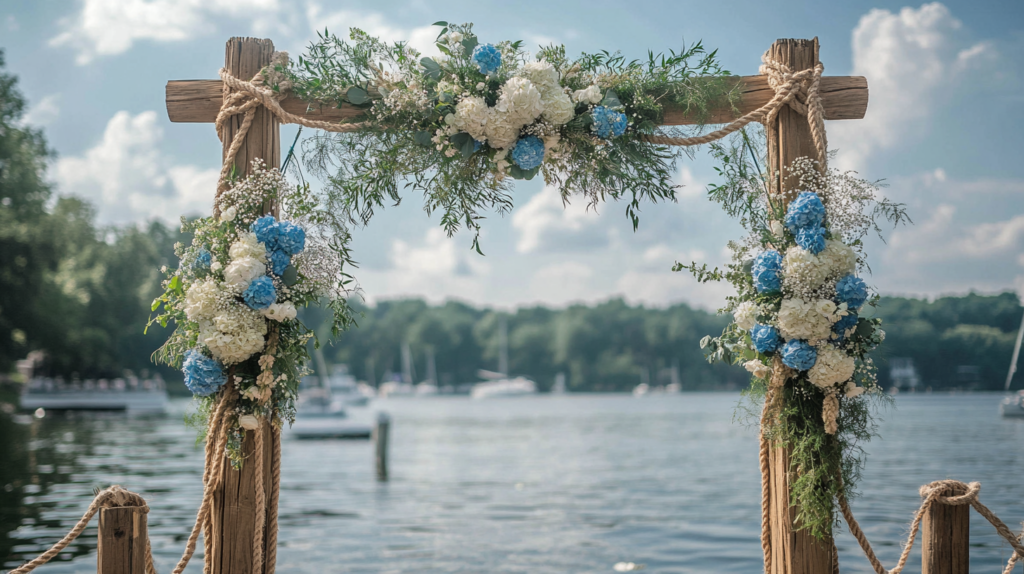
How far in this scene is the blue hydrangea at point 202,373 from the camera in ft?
10.0

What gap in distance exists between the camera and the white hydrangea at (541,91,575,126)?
3.20 m

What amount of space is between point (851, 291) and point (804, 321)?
0.21 meters

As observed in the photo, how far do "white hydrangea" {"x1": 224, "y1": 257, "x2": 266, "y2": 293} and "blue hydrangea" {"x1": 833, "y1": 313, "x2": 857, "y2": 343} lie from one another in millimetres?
2255

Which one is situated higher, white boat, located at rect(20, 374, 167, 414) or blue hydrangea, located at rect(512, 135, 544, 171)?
blue hydrangea, located at rect(512, 135, 544, 171)

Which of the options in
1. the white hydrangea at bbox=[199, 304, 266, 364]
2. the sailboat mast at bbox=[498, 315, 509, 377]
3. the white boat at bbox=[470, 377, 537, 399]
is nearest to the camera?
the white hydrangea at bbox=[199, 304, 266, 364]

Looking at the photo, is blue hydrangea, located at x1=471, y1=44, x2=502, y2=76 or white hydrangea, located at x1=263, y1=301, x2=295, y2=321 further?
Answer: blue hydrangea, located at x1=471, y1=44, x2=502, y2=76

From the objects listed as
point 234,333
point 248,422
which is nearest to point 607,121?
point 234,333

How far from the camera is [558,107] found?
10.5 feet

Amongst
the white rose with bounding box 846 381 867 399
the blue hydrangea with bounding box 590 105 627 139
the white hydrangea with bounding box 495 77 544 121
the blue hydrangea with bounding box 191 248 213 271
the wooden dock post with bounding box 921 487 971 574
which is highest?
the white hydrangea with bounding box 495 77 544 121

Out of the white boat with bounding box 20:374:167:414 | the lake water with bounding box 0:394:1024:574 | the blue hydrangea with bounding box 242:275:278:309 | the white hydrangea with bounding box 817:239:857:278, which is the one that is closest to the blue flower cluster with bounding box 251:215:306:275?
the blue hydrangea with bounding box 242:275:278:309

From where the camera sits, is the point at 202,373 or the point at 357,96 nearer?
the point at 202,373

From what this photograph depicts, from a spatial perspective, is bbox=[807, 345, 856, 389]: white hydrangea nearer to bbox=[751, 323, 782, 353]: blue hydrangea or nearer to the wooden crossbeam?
bbox=[751, 323, 782, 353]: blue hydrangea

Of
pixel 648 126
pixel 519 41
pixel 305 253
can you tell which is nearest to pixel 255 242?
pixel 305 253

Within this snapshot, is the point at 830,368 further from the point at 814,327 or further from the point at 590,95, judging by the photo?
the point at 590,95
